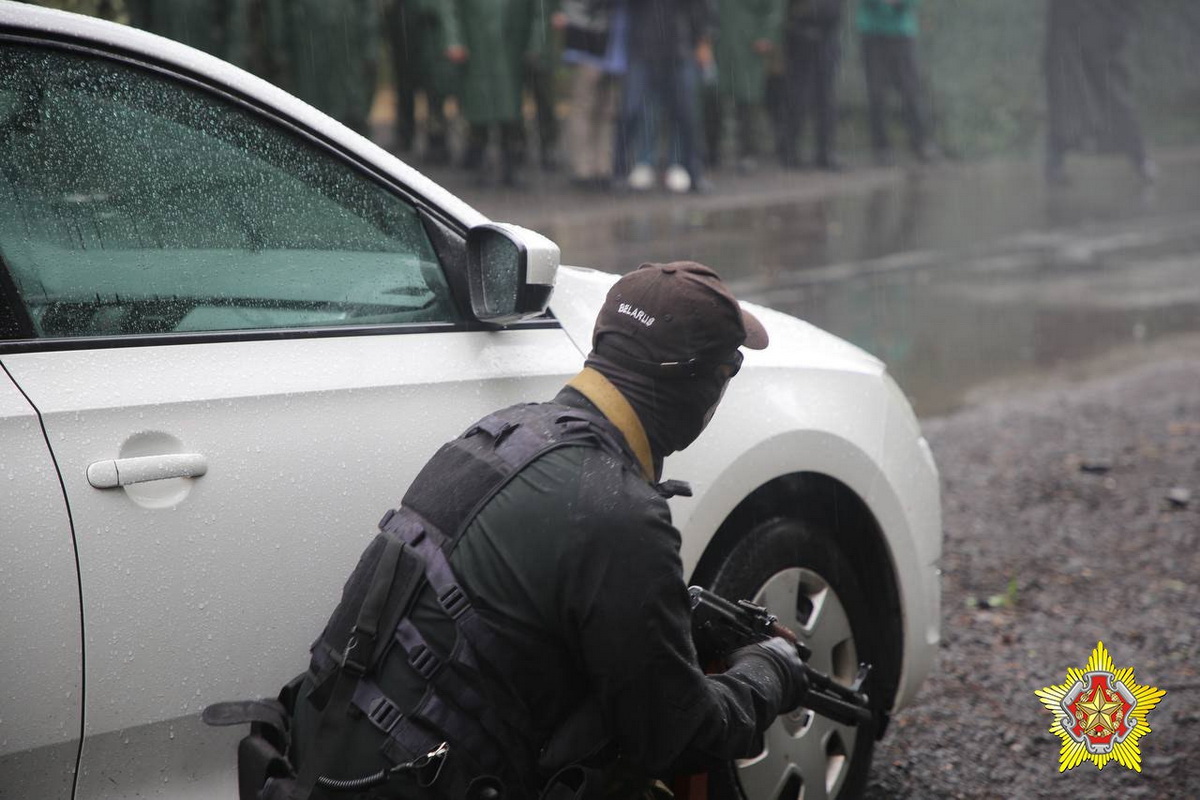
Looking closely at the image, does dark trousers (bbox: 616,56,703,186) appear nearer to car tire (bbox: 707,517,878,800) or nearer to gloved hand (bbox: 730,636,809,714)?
car tire (bbox: 707,517,878,800)

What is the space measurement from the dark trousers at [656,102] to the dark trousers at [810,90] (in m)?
2.47

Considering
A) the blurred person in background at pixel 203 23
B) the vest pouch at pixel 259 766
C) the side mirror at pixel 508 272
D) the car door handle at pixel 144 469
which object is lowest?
the blurred person in background at pixel 203 23

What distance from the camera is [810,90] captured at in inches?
587

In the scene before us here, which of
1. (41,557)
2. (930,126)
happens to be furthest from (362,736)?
(930,126)

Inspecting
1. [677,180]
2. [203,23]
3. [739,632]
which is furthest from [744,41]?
[739,632]

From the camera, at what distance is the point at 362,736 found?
2.17 meters

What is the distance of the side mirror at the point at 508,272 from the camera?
8.48 ft

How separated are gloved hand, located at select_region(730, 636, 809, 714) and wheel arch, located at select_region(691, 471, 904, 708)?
1.25ft

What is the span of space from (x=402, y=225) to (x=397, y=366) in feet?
0.95

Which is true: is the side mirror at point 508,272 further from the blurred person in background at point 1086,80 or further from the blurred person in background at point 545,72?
the blurred person in background at point 1086,80

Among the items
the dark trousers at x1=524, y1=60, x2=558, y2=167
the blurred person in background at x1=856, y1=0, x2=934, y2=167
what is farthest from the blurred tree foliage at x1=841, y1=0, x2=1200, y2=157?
the dark trousers at x1=524, y1=60, x2=558, y2=167

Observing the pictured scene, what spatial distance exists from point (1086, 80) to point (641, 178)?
19.8 feet

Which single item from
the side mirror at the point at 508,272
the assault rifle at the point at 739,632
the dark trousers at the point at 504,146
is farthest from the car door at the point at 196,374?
the dark trousers at the point at 504,146

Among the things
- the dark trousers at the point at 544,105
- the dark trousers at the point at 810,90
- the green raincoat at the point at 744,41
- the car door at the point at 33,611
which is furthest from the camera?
the dark trousers at the point at 810,90
